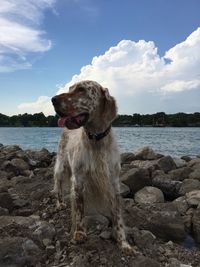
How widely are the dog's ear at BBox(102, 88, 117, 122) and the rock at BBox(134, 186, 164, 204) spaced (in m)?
4.41

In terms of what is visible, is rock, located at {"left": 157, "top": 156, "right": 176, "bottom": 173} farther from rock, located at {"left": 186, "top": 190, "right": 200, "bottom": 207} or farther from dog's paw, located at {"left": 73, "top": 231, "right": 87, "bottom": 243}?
dog's paw, located at {"left": 73, "top": 231, "right": 87, "bottom": 243}

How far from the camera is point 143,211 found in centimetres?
812

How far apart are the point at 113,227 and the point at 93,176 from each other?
2.81 ft

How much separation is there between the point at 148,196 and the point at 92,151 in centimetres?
455

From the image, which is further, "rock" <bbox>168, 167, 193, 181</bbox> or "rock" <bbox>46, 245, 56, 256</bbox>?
"rock" <bbox>168, 167, 193, 181</bbox>

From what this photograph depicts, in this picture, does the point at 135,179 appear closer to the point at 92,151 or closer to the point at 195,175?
the point at 195,175

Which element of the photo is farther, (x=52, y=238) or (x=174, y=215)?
(x=174, y=215)

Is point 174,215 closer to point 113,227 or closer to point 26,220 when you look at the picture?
point 113,227

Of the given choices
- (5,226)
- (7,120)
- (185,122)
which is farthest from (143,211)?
(7,120)

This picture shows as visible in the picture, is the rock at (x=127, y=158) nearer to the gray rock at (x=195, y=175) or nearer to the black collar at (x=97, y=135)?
the gray rock at (x=195, y=175)

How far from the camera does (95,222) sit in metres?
6.90

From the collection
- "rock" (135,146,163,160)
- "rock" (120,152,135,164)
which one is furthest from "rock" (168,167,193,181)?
"rock" (135,146,163,160)

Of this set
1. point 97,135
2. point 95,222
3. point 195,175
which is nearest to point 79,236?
point 95,222

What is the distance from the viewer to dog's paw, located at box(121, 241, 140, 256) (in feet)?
19.8
